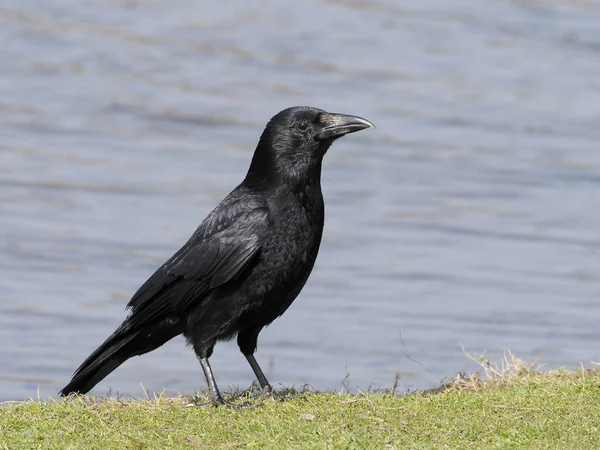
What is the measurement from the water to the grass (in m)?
2.66

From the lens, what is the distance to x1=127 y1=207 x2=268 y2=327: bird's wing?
7047 mm

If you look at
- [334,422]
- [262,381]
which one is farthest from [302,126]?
[334,422]

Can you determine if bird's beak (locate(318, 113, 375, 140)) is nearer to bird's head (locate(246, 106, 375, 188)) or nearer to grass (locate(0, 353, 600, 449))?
bird's head (locate(246, 106, 375, 188))

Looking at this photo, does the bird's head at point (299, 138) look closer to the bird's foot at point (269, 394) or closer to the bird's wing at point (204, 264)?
the bird's wing at point (204, 264)

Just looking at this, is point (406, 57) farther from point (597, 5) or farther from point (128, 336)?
point (128, 336)

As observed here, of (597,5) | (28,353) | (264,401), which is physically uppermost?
(597,5)

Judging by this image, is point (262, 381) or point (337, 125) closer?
point (262, 381)

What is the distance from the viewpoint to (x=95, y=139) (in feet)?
50.4

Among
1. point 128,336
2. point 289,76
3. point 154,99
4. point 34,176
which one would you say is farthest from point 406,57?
point 128,336

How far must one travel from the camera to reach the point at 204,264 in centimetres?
717

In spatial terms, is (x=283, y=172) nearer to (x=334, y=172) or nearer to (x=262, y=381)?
(x=262, y=381)

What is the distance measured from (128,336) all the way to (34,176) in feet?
22.8

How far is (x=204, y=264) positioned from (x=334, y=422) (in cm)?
138

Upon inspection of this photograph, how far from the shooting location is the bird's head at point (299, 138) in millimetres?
7430
